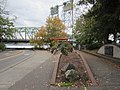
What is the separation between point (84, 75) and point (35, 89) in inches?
134

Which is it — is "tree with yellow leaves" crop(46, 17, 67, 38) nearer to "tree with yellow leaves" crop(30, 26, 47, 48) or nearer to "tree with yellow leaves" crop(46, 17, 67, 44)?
"tree with yellow leaves" crop(46, 17, 67, 44)

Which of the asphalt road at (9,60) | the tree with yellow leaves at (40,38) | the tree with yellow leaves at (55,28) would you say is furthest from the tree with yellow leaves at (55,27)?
the asphalt road at (9,60)

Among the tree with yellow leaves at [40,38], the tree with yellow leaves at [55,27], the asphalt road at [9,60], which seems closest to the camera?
the asphalt road at [9,60]

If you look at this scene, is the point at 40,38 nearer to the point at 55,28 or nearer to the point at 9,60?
the point at 55,28

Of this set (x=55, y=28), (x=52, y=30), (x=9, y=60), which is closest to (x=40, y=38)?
(x=52, y=30)

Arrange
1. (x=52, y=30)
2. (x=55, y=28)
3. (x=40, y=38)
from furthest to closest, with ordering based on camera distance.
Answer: (x=40, y=38) → (x=52, y=30) → (x=55, y=28)

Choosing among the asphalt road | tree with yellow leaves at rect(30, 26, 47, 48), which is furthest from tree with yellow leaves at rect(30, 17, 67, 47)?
the asphalt road

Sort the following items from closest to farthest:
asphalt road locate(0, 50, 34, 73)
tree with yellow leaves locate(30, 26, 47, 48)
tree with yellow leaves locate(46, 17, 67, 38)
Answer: asphalt road locate(0, 50, 34, 73)
tree with yellow leaves locate(46, 17, 67, 38)
tree with yellow leaves locate(30, 26, 47, 48)

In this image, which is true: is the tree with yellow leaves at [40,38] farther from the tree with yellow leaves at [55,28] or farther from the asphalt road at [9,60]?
the asphalt road at [9,60]

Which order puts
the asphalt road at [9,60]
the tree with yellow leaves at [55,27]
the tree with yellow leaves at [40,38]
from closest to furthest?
the asphalt road at [9,60], the tree with yellow leaves at [55,27], the tree with yellow leaves at [40,38]

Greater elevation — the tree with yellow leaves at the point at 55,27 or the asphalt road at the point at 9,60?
the tree with yellow leaves at the point at 55,27

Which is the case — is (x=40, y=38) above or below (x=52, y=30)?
below

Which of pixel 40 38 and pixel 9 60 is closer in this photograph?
pixel 9 60

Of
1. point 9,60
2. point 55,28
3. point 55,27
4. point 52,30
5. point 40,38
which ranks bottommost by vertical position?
point 9,60
